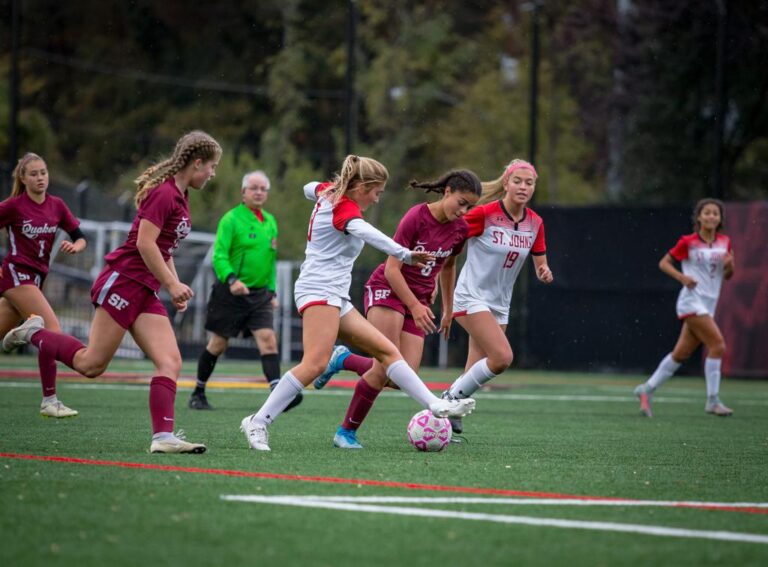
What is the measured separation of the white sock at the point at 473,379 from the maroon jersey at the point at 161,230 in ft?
10.1

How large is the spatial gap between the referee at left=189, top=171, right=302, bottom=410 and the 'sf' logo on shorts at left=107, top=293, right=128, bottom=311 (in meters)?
4.87

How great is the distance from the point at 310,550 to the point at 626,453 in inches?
180

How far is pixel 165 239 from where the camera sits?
794 centimetres

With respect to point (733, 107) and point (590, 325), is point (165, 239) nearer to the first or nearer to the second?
point (590, 325)

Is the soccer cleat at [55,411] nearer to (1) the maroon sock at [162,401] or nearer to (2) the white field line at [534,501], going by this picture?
(1) the maroon sock at [162,401]

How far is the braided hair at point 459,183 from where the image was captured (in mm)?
9000

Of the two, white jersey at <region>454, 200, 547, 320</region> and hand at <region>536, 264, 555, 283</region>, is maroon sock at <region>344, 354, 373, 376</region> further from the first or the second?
hand at <region>536, 264, 555, 283</region>

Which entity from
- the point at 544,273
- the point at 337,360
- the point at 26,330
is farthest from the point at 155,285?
the point at 544,273

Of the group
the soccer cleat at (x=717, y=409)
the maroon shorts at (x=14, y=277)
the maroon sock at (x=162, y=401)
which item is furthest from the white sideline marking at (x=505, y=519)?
the soccer cleat at (x=717, y=409)

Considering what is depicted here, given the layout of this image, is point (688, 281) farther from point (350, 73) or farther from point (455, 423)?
point (350, 73)

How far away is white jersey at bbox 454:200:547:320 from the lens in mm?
10430

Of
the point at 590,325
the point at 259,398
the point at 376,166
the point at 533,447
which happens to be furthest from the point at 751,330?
→ the point at 376,166

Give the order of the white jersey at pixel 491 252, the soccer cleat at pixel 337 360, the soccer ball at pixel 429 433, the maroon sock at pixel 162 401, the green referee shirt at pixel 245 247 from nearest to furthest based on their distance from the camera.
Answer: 1. the maroon sock at pixel 162 401
2. the soccer ball at pixel 429 433
3. the soccer cleat at pixel 337 360
4. the white jersey at pixel 491 252
5. the green referee shirt at pixel 245 247

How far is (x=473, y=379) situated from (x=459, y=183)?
1.85 meters
